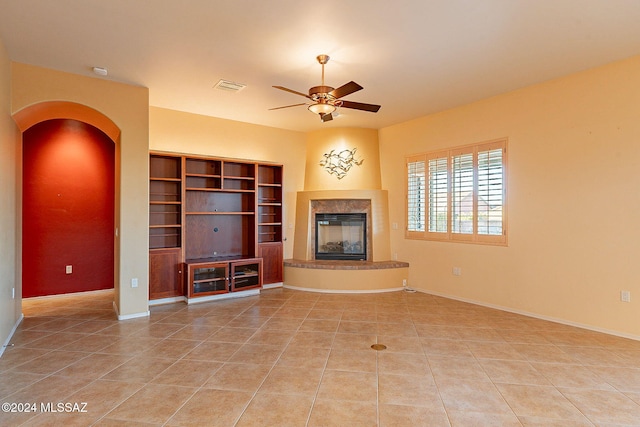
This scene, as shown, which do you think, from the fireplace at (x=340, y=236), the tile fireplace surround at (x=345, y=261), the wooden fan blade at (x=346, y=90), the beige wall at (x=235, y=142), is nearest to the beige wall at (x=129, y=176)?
the beige wall at (x=235, y=142)

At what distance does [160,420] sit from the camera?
90.5 inches

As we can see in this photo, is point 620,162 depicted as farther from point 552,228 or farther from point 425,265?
point 425,265

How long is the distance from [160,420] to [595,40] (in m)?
5.01

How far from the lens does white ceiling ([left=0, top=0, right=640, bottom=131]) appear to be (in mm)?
2873

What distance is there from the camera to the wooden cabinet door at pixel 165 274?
5.16m

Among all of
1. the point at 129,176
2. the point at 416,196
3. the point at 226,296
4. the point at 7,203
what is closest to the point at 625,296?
the point at 416,196

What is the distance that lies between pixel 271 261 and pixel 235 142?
90.1 inches

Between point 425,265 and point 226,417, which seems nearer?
point 226,417

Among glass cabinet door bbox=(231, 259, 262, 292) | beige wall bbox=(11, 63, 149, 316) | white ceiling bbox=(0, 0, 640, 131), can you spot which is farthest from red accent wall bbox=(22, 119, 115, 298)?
glass cabinet door bbox=(231, 259, 262, 292)

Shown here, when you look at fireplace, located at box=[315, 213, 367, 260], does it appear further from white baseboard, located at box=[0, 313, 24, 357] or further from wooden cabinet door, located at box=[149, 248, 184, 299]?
white baseboard, located at box=[0, 313, 24, 357]

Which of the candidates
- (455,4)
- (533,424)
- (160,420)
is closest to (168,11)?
(455,4)

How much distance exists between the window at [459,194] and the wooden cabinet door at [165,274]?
401 cm

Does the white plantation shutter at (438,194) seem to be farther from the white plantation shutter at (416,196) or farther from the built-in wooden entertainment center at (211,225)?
the built-in wooden entertainment center at (211,225)

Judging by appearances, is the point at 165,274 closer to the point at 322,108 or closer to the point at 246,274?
the point at 246,274
